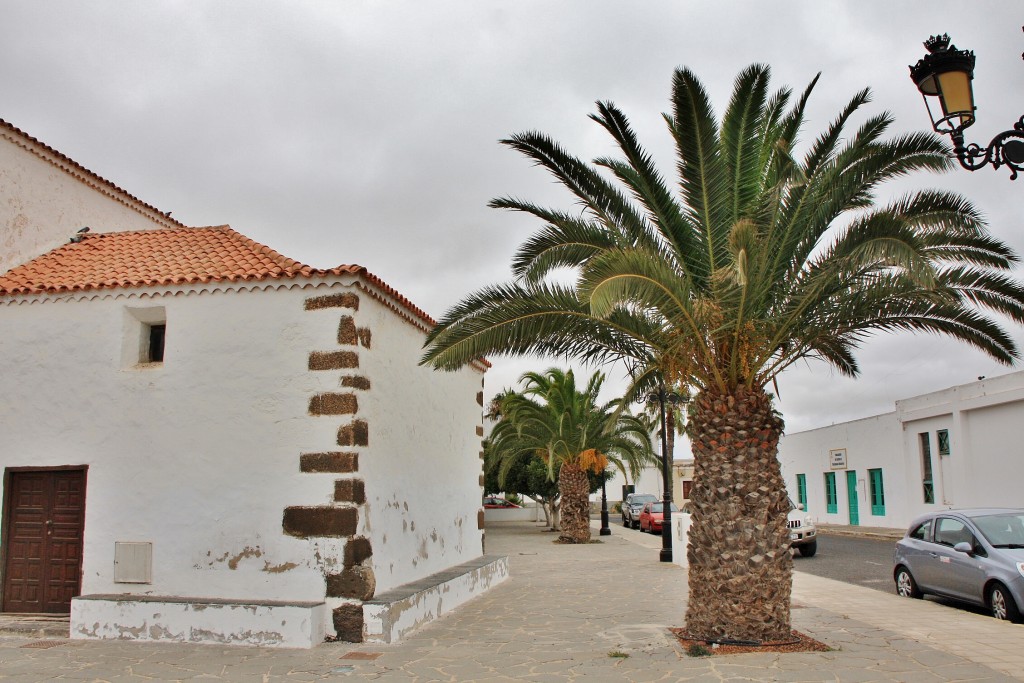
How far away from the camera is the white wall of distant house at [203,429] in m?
9.00

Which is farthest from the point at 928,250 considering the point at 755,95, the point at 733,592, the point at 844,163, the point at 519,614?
the point at 519,614

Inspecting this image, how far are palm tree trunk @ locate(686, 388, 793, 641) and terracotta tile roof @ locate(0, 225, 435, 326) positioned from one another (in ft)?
14.4

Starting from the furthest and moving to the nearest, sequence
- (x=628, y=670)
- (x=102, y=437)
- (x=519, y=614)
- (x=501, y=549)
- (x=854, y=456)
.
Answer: (x=854, y=456), (x=501, y=549), (x=519, y=614), (x=102, y=437), (x=628, y=670)

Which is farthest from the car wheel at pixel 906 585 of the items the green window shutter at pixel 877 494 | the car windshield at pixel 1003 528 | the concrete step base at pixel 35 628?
the green window shutter at pixel 877 494

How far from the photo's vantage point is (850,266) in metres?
7.67

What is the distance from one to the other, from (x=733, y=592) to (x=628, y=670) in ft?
4.70

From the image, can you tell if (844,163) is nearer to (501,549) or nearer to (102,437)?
(102,437)

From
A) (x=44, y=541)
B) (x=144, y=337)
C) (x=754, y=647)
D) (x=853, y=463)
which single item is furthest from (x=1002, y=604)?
(x=853, y=463)

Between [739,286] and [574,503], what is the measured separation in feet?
56.6

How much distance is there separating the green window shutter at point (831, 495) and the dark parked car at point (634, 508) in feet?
26.0

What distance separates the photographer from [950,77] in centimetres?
587

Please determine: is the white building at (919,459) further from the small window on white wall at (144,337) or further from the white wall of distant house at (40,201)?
the white wall of distant house at (40,201)

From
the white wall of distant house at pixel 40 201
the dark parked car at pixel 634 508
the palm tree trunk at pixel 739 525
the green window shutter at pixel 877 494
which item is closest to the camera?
the palm tree trunk at pixel 739 525

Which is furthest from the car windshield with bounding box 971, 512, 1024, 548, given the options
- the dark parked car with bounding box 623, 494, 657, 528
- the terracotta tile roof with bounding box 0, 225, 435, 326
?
the dark parked car with bounding box 623, 494, 657, 528
